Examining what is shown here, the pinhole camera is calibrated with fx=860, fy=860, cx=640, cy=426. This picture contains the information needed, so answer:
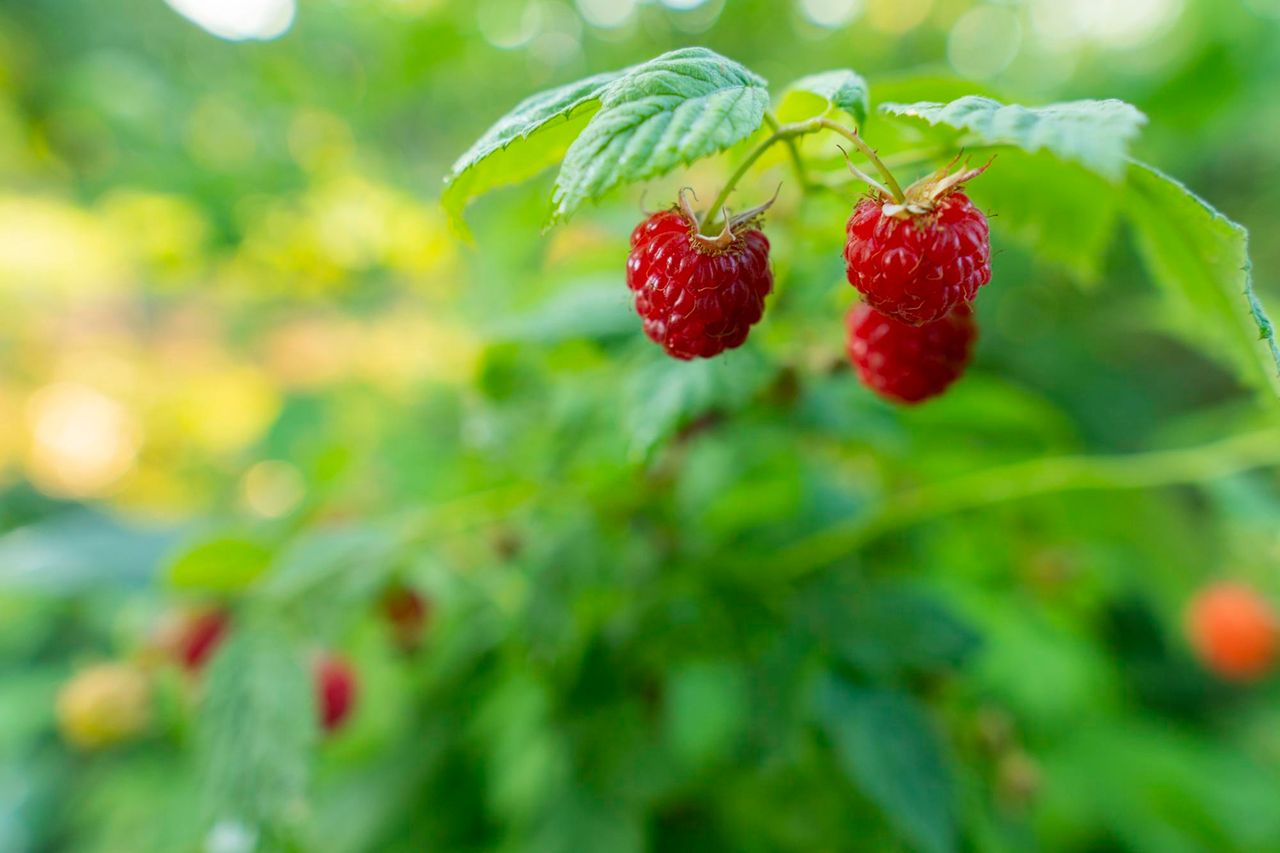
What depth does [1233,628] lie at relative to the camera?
1487mm

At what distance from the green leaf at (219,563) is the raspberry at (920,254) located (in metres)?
0.71

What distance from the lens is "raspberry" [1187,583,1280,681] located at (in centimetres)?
149

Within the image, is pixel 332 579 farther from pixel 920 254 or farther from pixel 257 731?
pixel 920 254

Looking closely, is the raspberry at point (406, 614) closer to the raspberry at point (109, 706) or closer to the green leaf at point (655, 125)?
the raspberry at point (109, 706)

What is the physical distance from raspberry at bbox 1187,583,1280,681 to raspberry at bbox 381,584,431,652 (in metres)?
1.35

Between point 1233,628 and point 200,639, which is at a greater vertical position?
point 200,639

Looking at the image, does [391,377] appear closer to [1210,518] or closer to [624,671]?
[624,671]

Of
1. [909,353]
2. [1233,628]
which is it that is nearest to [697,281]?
[909,353]

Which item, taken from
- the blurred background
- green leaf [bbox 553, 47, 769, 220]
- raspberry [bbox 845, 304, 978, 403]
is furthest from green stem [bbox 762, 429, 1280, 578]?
green leaf [bbox 553, 47, 769, 220]

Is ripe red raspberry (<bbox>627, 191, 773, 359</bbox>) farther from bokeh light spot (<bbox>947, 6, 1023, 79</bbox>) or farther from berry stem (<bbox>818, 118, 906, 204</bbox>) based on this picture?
bokeh light spot (<bbox>947, 6, 1023, 79</bbox>)

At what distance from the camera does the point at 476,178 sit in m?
0.45

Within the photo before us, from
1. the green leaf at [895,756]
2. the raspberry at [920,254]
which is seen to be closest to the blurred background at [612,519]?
the green leaf at [895,756]

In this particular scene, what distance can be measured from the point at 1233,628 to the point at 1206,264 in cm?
135

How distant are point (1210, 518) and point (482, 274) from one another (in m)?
1.77
